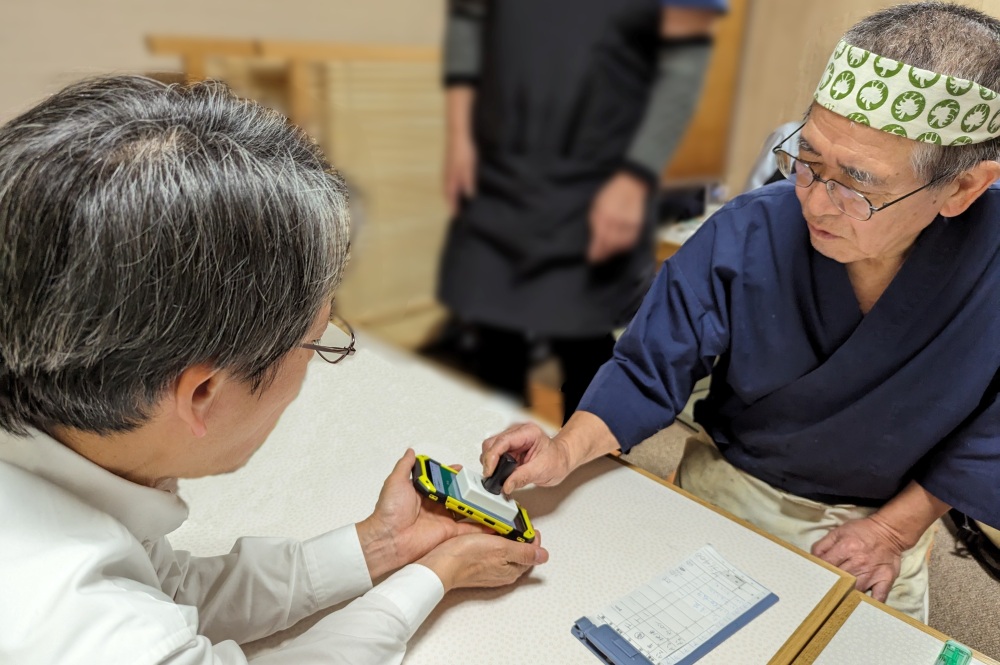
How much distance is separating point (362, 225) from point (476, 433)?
68cm

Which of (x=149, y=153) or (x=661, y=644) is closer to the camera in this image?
(x=149, y=153)

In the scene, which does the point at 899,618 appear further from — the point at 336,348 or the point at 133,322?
the point at 133,322

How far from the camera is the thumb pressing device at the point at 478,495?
84 cm

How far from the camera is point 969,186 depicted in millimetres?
791

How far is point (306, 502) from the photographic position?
956 mm

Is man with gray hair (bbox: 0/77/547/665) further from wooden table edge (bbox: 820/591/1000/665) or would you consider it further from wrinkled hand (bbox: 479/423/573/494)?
wooden table edge (bbox: 820/591/1000/665)

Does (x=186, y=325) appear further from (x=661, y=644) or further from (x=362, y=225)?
(x=661, y=644)

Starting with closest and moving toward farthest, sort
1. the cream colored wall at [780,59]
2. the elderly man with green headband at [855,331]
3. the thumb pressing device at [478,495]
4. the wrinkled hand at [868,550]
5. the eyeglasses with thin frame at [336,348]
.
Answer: the cream colored wall at [780,59]
the eyeglasses with thin frame at [336,348]
the elderly man with green headband at [855,331]
the thumb pressing device at [478,495]
the wrinkled hand at [868,550]

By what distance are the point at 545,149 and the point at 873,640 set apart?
76cm

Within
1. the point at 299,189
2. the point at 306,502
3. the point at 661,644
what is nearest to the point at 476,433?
the point at 306,502

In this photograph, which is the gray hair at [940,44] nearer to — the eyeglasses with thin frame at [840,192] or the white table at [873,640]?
the eyeglasses with thin frame at [840,192]

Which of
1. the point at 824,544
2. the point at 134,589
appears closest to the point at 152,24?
→ the point at 134,589

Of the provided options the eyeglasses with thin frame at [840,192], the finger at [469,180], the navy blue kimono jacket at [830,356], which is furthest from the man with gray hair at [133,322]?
the eyeglasses with thin frame at [840,192]

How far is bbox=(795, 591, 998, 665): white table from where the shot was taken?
755 mm
